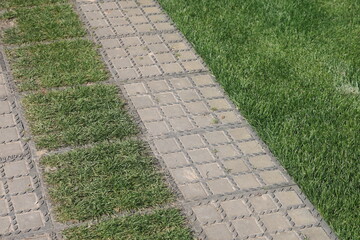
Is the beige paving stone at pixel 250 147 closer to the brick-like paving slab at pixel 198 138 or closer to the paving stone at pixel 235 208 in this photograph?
the brick-like paving slab at pixel 198 138

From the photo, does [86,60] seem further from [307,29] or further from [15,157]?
[307,29]

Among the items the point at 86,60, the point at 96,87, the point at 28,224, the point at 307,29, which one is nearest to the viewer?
the point at 28,224

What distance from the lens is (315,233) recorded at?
4629 mm

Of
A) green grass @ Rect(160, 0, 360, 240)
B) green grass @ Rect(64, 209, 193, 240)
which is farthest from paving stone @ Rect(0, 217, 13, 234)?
green grass @ Rect(160, 0, 360, 240)

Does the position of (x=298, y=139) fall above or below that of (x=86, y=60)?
above

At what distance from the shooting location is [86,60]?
21.2 ft

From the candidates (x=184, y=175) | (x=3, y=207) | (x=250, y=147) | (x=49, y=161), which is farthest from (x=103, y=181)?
(x=250, y=147)

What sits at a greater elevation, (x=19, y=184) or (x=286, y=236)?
(x=286, y=236)

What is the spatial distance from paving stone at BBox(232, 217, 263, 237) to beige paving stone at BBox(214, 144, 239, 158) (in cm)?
72

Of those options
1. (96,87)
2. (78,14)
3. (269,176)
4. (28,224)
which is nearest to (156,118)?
(96,87)

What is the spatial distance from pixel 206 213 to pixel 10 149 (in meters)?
1.62

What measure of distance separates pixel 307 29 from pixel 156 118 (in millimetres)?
2243

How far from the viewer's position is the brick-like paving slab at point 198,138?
15.5 ft

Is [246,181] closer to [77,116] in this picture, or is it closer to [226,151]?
[226,151]
